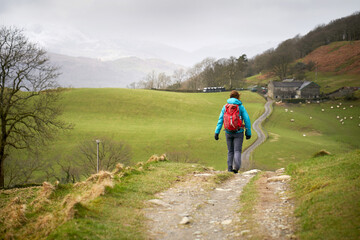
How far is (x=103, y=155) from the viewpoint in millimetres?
50531

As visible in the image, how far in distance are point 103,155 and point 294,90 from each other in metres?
99.5

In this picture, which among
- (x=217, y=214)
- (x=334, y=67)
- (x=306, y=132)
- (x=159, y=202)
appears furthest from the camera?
(x=334, y=67)

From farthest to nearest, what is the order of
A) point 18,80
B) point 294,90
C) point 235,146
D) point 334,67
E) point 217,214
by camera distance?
1. point 334,67
2. point 294,90
3. point 18,80
4. point 235,146
5. point 217,214

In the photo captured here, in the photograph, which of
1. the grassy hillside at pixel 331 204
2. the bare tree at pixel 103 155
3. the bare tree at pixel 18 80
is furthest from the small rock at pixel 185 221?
the bare tree at pixel 103 155

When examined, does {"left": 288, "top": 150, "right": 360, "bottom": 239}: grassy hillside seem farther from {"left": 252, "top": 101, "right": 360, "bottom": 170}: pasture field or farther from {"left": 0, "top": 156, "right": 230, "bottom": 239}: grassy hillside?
{"left": 252, "top": 101, "right": 360, "bottom": 170}: pasture field

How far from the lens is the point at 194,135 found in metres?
63.4

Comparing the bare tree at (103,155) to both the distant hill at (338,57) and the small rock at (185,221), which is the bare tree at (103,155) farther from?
the distant hill at (338,57)

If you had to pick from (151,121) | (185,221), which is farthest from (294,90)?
(185,221)

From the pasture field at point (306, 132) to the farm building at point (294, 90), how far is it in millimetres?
15240

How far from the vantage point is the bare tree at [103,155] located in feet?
157

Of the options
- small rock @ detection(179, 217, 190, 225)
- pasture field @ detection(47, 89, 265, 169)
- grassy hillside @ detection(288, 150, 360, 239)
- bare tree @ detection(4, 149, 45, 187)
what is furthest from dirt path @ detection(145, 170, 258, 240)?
bare tree @ detection(4, 149, 45, 187)

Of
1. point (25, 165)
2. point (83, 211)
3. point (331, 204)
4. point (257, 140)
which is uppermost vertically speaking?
point (331, 204)

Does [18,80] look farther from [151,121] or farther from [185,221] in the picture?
[151,121]

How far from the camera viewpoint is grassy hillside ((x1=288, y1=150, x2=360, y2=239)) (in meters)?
4.15
